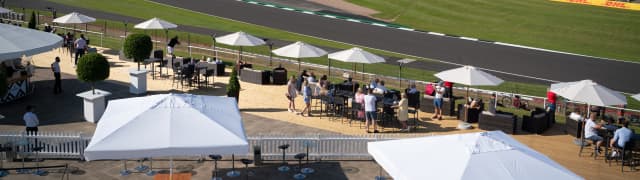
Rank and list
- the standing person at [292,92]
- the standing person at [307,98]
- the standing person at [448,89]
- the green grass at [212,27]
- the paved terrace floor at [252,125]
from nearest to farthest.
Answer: the paved terrace floor at [252,125] → the standing person at [307,98] → the standing person at [292,92] → the standing person at [448,89] → the green grass at [212,27]

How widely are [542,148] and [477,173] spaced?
396 inches

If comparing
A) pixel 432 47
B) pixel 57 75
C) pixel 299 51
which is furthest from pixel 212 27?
pixel 57 75

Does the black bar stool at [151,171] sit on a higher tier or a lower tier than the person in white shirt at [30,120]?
lower

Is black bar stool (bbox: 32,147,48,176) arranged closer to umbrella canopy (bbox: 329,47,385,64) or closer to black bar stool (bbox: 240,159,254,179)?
black bar stool (bbox: 240,159,254,179)

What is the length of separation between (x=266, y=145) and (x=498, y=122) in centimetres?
847

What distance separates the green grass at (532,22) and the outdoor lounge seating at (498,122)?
24.7 meters

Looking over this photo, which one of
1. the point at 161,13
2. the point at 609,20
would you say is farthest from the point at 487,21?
the point at 161,13

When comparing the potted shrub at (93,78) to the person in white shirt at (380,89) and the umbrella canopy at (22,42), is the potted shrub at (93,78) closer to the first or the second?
the umbrella canopy at (22,42)

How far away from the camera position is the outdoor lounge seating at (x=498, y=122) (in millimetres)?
23469

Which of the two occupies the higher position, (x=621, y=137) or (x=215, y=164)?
(x=621, y=137)

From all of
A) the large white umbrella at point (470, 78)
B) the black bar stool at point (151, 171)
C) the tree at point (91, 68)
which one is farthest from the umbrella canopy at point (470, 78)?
the tree at point (91, 68)

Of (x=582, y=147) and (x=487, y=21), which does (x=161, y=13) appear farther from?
(x=582, y=147)

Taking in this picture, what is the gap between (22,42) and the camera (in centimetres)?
2484

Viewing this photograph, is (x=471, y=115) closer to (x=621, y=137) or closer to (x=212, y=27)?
(x=621, y=137)
